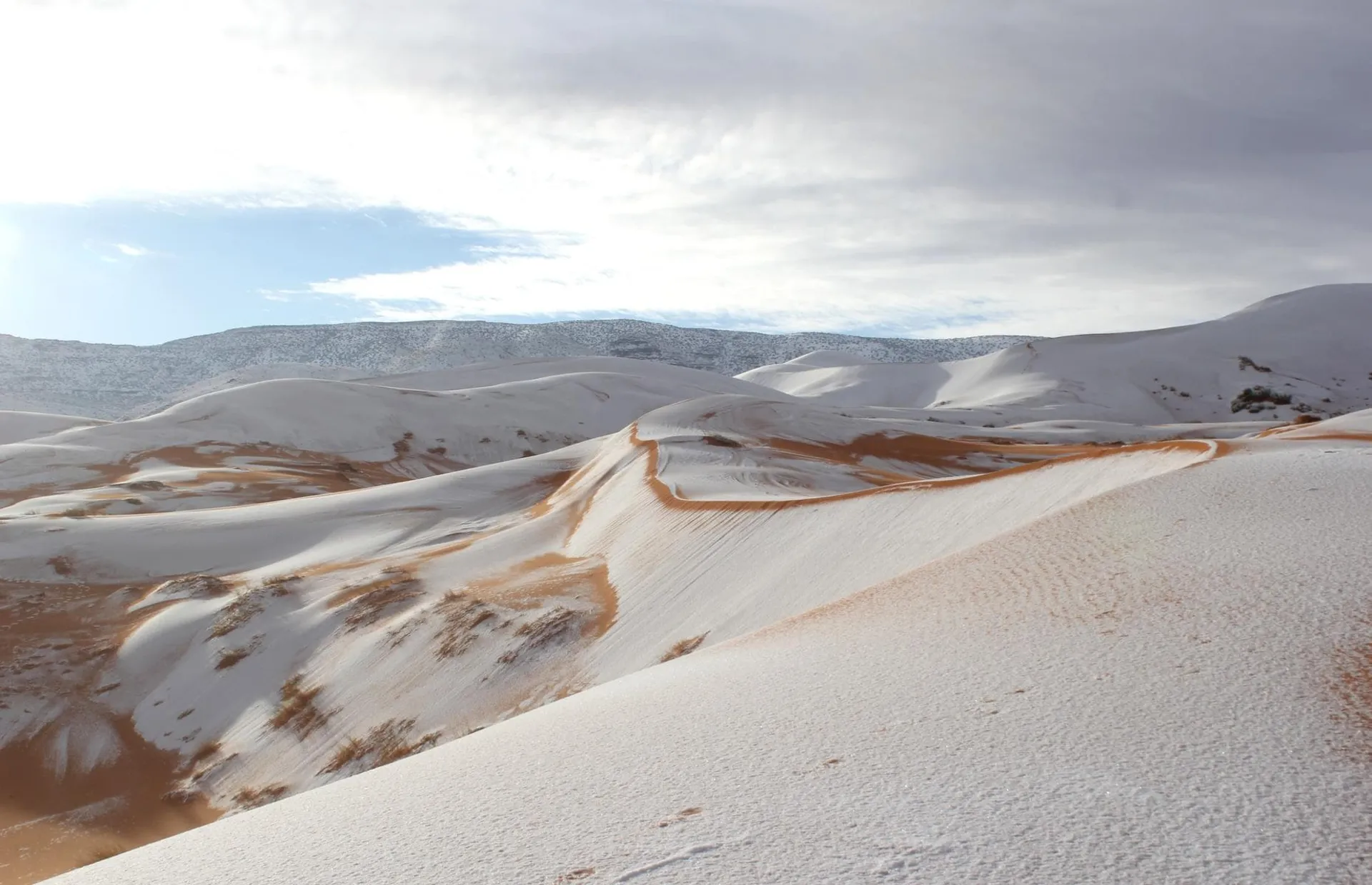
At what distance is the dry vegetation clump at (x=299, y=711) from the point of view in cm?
1162

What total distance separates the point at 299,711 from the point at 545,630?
3365mm

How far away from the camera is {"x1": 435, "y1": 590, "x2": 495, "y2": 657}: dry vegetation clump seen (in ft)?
39.3

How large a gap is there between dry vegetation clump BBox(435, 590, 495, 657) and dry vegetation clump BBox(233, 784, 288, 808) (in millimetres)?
2312

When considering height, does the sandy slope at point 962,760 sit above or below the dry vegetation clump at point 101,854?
above

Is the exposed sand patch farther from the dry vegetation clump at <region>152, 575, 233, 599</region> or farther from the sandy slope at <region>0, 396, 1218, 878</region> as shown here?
the dry vegetation clump at <region>152, 575, 233, 599</region>

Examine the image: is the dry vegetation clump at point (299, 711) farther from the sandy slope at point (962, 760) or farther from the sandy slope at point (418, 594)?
the sandy slope at point (962, 760)

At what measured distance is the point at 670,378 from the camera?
7656 cm

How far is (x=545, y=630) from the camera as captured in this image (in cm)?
1167

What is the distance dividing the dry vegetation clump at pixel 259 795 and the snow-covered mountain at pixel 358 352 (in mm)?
116116

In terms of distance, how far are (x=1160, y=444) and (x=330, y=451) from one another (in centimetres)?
4134

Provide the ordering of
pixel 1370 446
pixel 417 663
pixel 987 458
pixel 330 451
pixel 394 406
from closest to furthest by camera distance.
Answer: pixel 1370 446
pixel 417 663
pixel 987 458
pixel 330 451
pixel 394 406

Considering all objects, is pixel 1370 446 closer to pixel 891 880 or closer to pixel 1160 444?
pixel 1160 444

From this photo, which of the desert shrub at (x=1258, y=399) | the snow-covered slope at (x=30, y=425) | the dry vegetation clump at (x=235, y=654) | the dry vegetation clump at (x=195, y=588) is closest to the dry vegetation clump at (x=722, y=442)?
the dry vegetation clump at (x=195, y=588)

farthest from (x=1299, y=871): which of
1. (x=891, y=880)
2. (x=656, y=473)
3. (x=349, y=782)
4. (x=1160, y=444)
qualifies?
(x=656, y=473)
